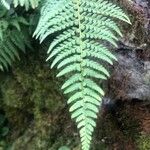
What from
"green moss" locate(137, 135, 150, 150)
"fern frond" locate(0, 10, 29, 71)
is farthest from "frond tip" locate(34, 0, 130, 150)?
"green moss" locate(137, 135, 150, 150)

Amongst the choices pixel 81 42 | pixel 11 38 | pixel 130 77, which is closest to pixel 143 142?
pixel 130 77

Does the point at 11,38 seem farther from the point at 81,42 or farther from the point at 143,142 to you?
the point at 143,142

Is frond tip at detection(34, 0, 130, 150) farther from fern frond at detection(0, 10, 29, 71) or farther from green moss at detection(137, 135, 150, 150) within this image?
green moss at detection(137, 135, 150, 150)

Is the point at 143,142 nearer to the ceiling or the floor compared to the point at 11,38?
nearer to the floor

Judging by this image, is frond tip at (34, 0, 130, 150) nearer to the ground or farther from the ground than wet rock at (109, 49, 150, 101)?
farther from the ground

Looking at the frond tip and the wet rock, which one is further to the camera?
the wet rock

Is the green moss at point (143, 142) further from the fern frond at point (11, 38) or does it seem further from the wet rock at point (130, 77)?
the fern frond at point (11, 38)

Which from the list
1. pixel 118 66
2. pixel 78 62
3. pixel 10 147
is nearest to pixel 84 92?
pixel 78 62

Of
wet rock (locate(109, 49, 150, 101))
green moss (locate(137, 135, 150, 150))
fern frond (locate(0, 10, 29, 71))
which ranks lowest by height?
green moss (locate(137, 135, 150, 150))

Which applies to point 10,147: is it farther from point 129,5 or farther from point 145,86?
point 129,5
